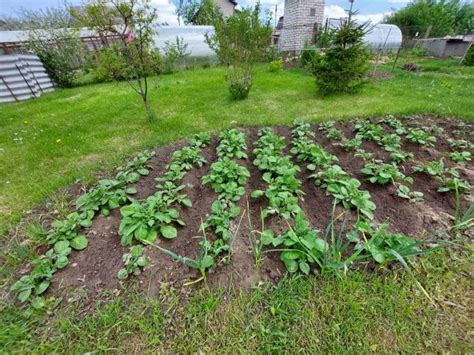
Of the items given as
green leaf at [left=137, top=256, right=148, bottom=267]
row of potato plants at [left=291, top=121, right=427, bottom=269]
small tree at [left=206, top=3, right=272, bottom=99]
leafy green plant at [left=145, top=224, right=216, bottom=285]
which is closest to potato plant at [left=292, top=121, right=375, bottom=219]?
row of potato plants at [left=291, top=121, right=427, bottom=269]

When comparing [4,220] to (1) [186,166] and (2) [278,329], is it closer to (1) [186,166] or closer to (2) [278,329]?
(1) [186,166]

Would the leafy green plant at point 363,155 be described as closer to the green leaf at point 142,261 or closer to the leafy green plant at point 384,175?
the leafy green plant at point 384,175

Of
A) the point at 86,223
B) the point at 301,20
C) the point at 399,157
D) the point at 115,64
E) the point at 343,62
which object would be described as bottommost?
the point at 399,157

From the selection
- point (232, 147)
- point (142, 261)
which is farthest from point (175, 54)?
point (142, 261)

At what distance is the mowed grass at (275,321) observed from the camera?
115 centimetres

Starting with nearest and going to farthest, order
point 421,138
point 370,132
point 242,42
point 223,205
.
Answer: point 223,205, point 421,138, point 370,132, point 242,42

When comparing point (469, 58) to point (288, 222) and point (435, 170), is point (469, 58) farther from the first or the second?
point (288, 222)

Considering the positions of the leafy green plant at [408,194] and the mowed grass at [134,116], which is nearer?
the leafy green plant at [408,194]

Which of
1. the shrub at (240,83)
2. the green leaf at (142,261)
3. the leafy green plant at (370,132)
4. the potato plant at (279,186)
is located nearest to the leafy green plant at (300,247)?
the potato plant at (279,186)

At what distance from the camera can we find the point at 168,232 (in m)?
1.63

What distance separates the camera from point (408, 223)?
1.77m

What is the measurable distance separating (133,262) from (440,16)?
126ft

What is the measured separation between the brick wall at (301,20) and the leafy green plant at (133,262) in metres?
14.4

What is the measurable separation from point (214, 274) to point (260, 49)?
5284mm
